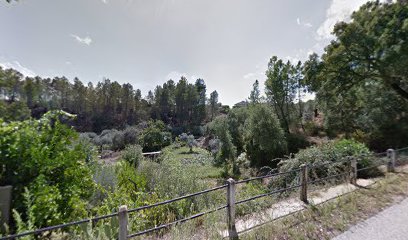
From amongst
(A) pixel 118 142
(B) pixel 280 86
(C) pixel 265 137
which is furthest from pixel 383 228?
(A) pixel 118 142

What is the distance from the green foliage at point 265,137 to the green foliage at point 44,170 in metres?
17.1

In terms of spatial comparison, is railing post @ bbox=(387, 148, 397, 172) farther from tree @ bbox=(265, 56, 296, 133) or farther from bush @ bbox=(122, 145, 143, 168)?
tree @ bbox=(265, 56, 296, 133)

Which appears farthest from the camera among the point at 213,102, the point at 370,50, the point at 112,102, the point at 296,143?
the point at 213,102

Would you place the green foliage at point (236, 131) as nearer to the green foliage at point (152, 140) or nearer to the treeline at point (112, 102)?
the green foliage at point (152, 140)

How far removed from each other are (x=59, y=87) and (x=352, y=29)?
66.7 meters

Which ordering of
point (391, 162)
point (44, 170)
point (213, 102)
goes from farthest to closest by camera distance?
point (213, 102) → point (391, 162) → point (44, 170)

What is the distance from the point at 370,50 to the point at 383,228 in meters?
14.2

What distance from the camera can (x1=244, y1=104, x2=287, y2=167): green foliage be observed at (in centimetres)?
1905

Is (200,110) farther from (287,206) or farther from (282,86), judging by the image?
(287,206)

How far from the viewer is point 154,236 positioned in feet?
12.2

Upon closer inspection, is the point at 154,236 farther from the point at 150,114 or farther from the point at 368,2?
the point at 150,114

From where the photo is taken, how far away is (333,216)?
14.1ft

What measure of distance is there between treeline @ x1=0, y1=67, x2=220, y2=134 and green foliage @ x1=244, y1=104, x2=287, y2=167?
108ft

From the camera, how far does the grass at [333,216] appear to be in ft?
11.9
